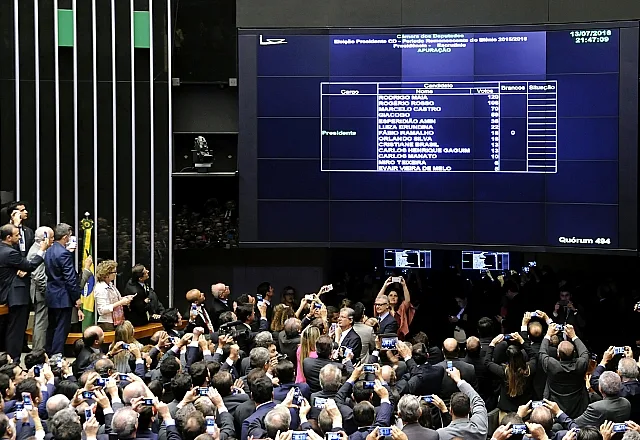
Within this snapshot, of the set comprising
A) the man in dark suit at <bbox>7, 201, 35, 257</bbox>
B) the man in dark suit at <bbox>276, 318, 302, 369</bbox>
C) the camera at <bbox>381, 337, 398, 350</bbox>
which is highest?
the man in dark suit at <bbox>7, 201, 35, 257</bbox>

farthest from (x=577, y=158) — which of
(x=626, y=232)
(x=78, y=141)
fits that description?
(x=78, y=141)

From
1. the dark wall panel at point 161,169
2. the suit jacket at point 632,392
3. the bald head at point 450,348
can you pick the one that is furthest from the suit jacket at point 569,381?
the dark wall panel at point 161,169

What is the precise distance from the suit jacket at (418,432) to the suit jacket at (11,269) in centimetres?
548

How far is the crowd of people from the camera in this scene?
7.49 m

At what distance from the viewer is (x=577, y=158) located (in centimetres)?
1337

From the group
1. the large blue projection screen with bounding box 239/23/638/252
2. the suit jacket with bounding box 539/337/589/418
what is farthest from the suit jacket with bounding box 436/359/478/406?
the large blue projection screen with bounding box 239/23/638/252

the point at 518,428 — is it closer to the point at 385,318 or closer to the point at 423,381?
the point at 423,381

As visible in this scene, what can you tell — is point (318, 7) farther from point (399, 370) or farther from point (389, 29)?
point (399, 370)

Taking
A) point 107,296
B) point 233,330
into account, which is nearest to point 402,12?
point 107,296

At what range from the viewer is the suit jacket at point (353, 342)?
10.6m

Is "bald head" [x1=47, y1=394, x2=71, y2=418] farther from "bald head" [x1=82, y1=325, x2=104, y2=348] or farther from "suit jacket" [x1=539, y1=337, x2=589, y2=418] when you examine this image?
"suit jacket" [x1=539, y1=337, x2=589, y2=418]

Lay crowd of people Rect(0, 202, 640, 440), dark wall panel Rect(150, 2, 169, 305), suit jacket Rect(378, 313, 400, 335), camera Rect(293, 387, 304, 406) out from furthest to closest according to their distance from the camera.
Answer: dark wall panel Rect(150, 2, 169, 305)
suit jacket Rect(378, 313, 400, 335)
camera Rect(293, 387, 304, 406)
crowd of people Rect(0, 202, 640, 440)

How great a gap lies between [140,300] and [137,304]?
0.18 ft

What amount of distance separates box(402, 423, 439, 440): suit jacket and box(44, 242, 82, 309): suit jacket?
539 cm
